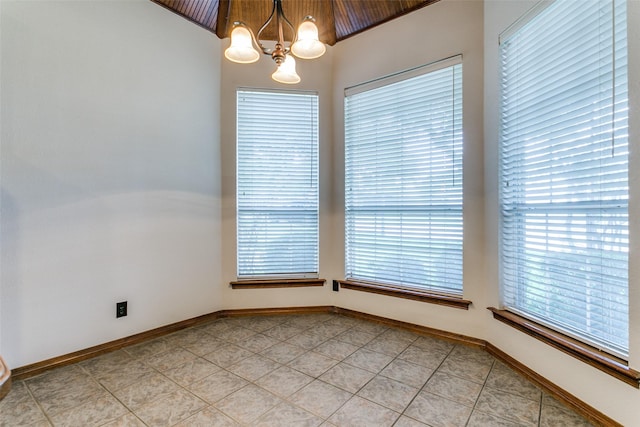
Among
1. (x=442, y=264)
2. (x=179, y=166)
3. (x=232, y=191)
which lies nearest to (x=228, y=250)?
(x=232, y=191)

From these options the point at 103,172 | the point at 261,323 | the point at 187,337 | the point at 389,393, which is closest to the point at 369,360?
the point at 389,393

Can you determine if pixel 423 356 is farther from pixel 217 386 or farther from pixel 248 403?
pixel 217 386

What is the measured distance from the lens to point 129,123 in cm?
227

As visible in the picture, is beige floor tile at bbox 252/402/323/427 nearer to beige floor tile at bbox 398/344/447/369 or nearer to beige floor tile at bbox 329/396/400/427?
beige floor tile at bbox 329/396/400/427

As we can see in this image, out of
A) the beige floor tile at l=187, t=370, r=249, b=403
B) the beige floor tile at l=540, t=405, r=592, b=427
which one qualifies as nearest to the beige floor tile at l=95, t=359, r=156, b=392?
the beige floor tile at l=187, t=370, r=249, b=403

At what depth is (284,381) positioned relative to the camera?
71.2 inches

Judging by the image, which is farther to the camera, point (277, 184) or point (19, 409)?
point (277, 184)

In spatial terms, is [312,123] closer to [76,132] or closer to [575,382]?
[76,132]

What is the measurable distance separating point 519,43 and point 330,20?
1.74 m

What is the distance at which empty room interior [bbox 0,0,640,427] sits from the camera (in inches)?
59.2

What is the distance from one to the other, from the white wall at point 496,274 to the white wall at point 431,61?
8 cm

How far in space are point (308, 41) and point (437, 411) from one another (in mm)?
2145

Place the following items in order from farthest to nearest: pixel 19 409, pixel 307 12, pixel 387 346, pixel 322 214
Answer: pixel 322 214, pixel 307 12, pixel 387 346, pixel 19 409

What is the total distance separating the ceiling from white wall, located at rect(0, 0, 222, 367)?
0.15 m
